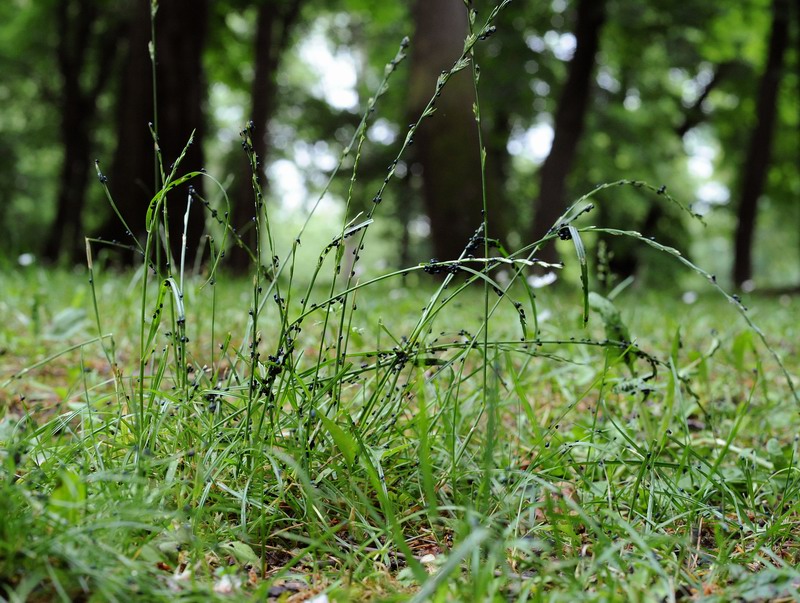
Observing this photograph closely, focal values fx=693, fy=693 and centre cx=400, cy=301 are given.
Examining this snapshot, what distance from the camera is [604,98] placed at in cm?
1331

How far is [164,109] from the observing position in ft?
25.1

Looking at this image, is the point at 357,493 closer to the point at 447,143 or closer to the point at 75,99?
the point at 447,143

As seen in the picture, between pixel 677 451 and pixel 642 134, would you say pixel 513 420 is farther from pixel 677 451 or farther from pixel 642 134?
pixel 642 134

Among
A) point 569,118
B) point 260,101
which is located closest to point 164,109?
point 260,101

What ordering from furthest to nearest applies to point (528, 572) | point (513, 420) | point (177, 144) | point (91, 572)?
point (177, 144)
point (513, 420)
point (528, 572)
point (91, 572)

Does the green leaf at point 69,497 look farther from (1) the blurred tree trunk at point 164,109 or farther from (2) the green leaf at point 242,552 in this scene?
(1) the blurred tree trunk at point 164,109

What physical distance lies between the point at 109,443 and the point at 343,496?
0.49 meters

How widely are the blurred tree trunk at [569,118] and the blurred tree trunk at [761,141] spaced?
3472mm

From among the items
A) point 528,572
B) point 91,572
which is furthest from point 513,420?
point 91,572

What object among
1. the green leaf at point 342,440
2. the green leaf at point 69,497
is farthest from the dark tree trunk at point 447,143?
the green leaf at point 69,497

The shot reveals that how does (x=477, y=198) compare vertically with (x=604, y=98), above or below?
below

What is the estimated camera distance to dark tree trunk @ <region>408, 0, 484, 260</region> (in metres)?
8.16

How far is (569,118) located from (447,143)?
2.91 meters

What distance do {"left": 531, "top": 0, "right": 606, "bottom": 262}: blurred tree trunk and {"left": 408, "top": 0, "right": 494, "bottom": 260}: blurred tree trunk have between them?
2.13 m
